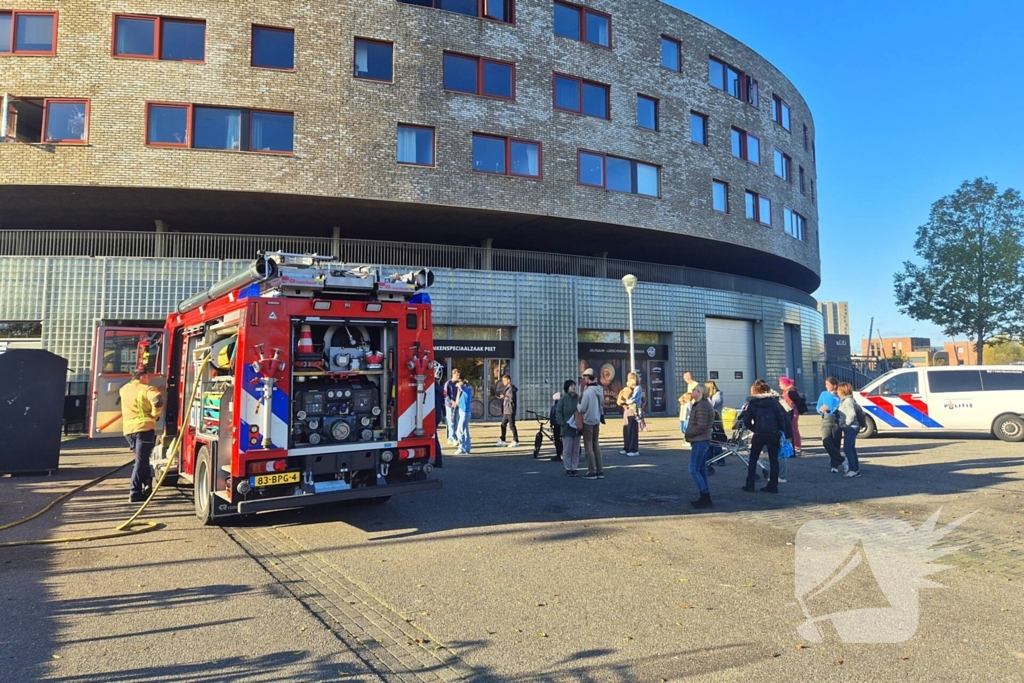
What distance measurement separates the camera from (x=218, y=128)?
2011cm

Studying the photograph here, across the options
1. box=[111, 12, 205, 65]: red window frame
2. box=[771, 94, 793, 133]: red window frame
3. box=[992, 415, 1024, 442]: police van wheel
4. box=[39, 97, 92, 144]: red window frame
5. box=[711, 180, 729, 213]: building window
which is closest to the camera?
box=[992, 415, 1024, 442]: police van wheel

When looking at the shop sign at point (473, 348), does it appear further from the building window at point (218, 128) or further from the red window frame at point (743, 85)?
the red window frame at point (743, 85)

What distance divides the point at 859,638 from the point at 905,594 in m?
1.33

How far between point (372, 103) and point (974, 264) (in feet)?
92.8

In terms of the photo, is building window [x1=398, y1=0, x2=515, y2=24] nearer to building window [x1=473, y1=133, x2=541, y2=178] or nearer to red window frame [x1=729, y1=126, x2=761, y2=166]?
building window [x1=473, y1=133, x2=541, y2=178]

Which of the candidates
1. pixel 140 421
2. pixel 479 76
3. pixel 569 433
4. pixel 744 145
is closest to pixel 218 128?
pixel 479 76

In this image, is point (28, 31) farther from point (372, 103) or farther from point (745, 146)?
point (745, 146)

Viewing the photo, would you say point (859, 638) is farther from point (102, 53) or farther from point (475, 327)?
point (102, 53)

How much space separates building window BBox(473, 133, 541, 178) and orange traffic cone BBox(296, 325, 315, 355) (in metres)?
15.8

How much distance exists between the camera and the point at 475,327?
22.6 metres

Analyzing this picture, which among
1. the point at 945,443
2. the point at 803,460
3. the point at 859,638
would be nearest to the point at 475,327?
the point at 803,460

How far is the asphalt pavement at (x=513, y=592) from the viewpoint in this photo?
154 inches

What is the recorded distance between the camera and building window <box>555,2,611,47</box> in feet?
78.8

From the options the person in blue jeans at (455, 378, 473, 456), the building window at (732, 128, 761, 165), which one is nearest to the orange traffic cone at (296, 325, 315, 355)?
the person in blue jeans at (455, 378, 473, 456)
